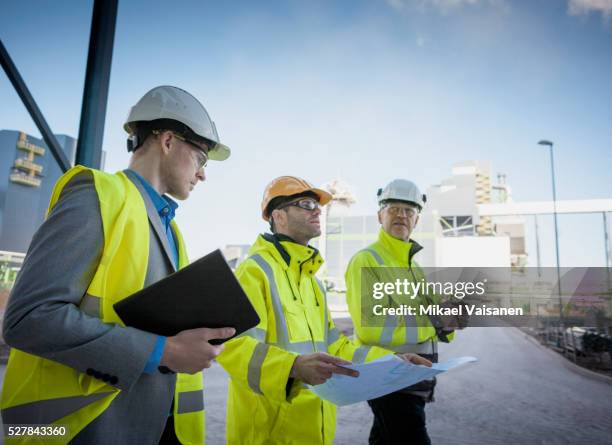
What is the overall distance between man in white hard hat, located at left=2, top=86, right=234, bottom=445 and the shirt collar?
6 cm

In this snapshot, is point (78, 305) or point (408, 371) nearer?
point (78, 305)

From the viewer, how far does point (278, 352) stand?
1669 millimetres

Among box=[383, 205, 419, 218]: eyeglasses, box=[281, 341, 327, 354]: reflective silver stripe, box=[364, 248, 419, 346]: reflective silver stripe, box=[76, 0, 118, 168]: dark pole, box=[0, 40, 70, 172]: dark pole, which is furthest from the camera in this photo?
box=[383, 205, 419, 218]: eyeglasses

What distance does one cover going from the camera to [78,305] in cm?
110

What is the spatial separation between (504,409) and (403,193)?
195 inches

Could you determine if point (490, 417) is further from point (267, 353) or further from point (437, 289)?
point (267, 353)

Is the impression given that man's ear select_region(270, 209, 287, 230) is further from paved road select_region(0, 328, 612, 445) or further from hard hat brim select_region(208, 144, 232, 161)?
paved road select_region(0, 328, 612, 445)

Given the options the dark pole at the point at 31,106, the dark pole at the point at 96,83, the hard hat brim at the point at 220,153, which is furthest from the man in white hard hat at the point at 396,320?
the dark pole at the point at 31,106

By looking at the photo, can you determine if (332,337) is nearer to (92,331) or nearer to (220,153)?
(220,153)

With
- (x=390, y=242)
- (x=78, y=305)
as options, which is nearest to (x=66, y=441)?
(x=78, y=305)

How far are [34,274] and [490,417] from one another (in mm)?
6504

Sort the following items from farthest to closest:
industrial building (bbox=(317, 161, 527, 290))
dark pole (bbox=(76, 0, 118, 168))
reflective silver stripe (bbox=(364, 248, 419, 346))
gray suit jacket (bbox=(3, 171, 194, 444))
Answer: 1. industrial building (bbox=(317, 161, 527, 290))
2. dark pole (bbox=(76, 0, 118, 168))
3. reflective silver stripe (bbox=(364, 248, 419, 346))
4. gray suit jacket (bbox=(3, 171, 194, 444))

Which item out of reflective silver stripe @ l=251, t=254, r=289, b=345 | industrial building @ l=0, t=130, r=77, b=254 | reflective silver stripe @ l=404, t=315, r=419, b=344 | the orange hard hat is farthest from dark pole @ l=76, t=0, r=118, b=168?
reflective silver stripe @ l=404, t=315, r=419, b=344

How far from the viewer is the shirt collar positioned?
143cm
